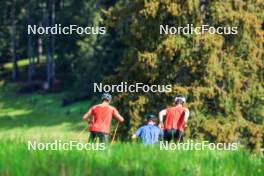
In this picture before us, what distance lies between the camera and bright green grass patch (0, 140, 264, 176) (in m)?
6.36

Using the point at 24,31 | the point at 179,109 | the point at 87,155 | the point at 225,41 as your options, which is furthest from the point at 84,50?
the point at 87,155

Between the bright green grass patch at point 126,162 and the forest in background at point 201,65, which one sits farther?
the forest in background at point 201,65

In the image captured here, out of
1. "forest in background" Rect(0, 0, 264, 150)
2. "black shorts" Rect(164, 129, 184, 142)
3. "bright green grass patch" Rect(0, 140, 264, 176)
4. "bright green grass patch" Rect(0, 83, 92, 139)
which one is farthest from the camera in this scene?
"bright green grass patch" Rect(0, 83, 92, 139)

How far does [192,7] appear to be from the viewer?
30219 millimetres

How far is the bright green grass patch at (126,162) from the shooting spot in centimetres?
636

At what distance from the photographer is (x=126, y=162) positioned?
691 centimetres

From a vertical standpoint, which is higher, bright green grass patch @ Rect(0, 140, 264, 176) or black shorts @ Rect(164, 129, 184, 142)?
bright green grass patch @ Rect(0, 140, 264, 176)

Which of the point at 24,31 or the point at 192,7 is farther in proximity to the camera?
the point at 24,31

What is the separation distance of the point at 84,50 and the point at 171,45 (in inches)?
1372

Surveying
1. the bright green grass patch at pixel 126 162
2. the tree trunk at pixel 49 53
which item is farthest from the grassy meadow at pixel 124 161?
the tree trunk at pixel 49 53

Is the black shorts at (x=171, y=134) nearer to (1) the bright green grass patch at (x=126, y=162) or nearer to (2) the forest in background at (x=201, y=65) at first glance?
(1) the bright green grass patch at (x=126, y=162)

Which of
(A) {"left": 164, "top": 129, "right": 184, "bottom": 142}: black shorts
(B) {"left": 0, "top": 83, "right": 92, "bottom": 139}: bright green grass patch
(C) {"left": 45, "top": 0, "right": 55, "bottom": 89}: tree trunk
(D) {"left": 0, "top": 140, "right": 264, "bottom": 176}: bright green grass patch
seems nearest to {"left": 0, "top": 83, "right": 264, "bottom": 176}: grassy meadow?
(D) {"left": 0, "top": 140, "right": 264, "bottom": 176}: bright green grass patch

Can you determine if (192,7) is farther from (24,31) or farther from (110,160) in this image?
(24,31)

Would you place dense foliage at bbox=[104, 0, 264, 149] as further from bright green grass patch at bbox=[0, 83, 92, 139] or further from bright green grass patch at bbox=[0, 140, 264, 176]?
Answer: bright green grass patch at bbox=[0, 140, 264, 176]
